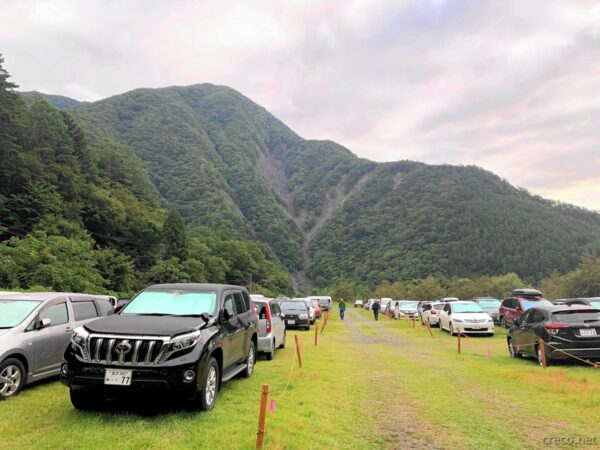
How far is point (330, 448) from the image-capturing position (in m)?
5.51

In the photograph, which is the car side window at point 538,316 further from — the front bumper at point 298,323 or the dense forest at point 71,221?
the dense forest at point 71,221

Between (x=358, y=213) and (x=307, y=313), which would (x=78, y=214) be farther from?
(x=358, y=213)

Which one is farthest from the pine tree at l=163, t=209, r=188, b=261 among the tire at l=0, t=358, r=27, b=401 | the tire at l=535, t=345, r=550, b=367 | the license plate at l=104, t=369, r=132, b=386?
the license plate at l=104, t=369, r=132, b=386

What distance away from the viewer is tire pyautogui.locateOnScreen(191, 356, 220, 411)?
6449 millimetres

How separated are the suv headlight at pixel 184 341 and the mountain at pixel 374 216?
102699 mm

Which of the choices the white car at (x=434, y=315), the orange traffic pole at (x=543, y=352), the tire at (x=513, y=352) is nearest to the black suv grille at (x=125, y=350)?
the orange traffic pole at (x=543, y=352)

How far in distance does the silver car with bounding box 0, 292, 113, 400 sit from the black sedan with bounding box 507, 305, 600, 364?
425 inches

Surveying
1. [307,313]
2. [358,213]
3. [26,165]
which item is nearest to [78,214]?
[26,165]

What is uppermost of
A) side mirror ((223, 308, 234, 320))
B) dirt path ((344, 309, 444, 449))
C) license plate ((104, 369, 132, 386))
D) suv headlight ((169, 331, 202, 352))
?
side mirror ((223, 308, 234, 320))

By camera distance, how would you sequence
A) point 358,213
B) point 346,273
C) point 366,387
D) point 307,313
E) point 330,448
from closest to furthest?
point 330,448, point 366,387, point 307,313, point 346,273, point 358,213

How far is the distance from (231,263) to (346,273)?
6654 cm

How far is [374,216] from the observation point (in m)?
172

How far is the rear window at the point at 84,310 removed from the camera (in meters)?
9.48

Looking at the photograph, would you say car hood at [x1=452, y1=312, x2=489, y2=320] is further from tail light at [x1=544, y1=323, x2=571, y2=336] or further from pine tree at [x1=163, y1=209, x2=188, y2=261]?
pine tree at [x1=163, y1=209, x2=188, y2=261]
